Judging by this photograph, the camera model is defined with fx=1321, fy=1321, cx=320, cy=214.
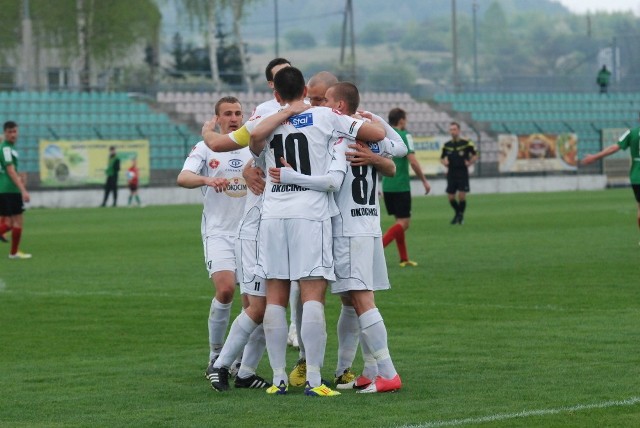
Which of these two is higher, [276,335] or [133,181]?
[133,181]

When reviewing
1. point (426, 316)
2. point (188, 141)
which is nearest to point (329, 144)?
point (426, 316)

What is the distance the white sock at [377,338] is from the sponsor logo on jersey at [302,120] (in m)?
1.22

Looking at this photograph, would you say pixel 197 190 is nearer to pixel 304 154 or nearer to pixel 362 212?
pixel 362 212

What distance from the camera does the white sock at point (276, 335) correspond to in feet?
26.7

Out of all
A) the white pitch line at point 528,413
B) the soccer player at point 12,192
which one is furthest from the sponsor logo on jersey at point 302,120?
the soccer player at point 12,192

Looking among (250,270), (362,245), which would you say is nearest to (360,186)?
(362,245)

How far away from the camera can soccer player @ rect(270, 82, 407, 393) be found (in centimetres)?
812

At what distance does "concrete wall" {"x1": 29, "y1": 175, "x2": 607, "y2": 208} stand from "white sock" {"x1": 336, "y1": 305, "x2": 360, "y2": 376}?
32925mm

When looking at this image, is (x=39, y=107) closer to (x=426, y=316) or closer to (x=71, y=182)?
(x=71, y=182)

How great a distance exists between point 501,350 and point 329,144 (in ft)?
8.64

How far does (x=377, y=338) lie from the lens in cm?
812

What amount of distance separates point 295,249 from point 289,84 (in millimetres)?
998


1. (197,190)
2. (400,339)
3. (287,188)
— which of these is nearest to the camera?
(287,188)

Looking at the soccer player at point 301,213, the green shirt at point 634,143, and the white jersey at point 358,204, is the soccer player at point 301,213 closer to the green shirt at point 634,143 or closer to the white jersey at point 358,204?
the white jersey at point 358,204
